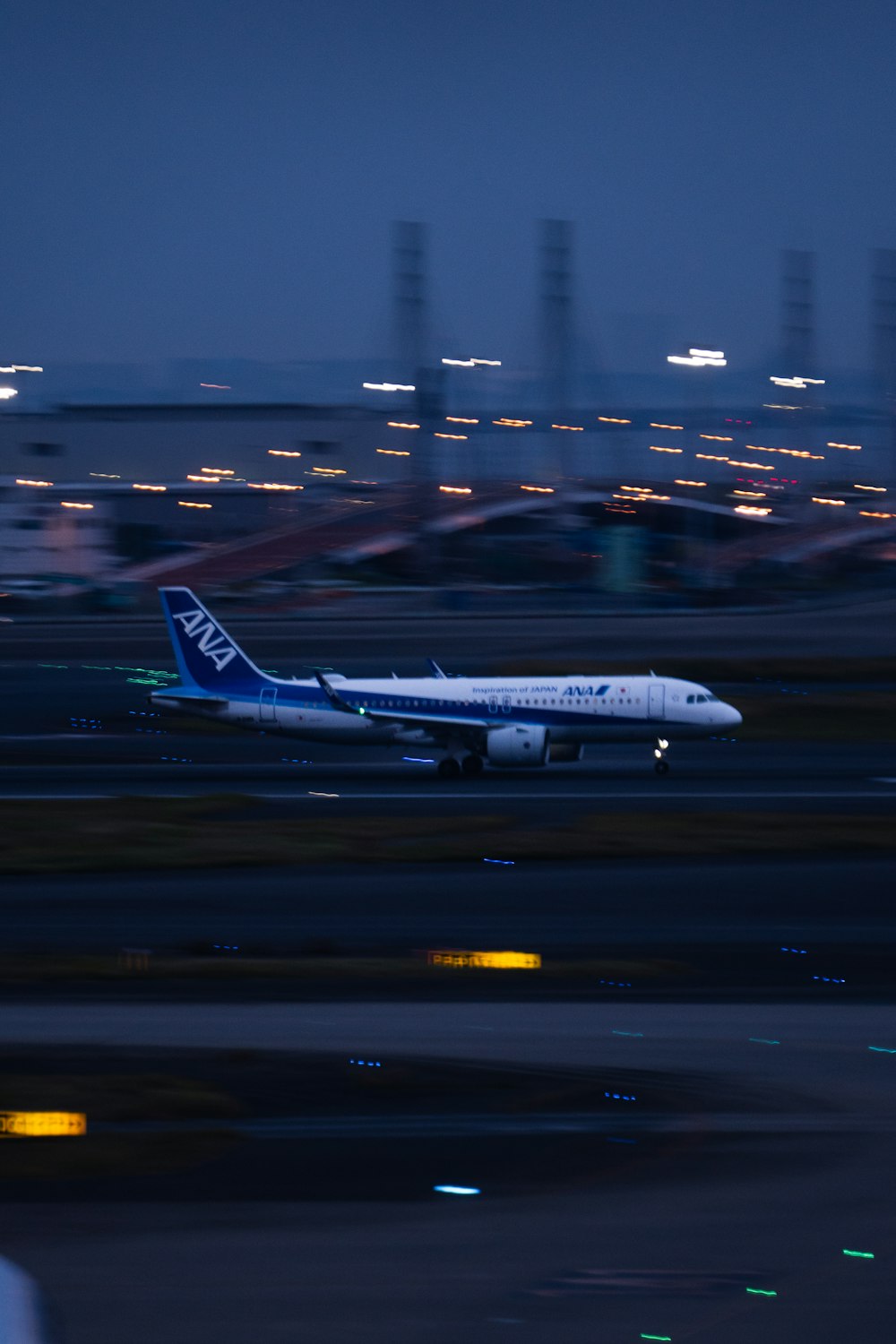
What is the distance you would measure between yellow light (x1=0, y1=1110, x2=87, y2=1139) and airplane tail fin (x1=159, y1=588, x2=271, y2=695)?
86.8 ft

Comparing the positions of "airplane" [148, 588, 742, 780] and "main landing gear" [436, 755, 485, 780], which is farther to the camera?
"main landing gear" [436, 755, 485, 780]

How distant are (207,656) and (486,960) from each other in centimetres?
2250

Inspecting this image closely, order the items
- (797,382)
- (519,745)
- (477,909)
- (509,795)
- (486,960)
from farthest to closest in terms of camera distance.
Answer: (797,382)
(519,745)
(509,795)
(477,909)
(486,960)

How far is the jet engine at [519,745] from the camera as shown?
35.5 meters

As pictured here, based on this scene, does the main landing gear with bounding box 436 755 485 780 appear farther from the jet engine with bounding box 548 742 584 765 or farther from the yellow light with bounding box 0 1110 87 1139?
the yellow light with bounding box 0 1110 87 1139

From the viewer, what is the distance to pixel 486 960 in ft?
58.8

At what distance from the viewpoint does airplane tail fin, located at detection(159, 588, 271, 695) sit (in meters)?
38.6

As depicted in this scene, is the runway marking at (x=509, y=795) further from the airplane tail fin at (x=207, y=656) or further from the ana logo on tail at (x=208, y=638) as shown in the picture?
the ana logo on tail at (x=208, y=638)

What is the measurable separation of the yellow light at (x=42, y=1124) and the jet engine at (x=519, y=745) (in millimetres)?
23905

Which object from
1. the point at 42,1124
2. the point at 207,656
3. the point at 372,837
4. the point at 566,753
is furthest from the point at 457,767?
the point at 42,1124

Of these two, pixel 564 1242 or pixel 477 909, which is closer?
pixel 564 1242

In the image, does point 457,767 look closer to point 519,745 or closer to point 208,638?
point 519,745

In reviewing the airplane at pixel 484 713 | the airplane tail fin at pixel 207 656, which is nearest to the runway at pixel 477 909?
the airplane at pixel 484 713

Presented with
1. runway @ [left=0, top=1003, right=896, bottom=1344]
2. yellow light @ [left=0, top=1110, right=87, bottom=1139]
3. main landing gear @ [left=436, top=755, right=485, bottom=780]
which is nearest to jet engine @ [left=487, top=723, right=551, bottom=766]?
main landing gear @ [left=436, top=755, right=485, bottom=780]
